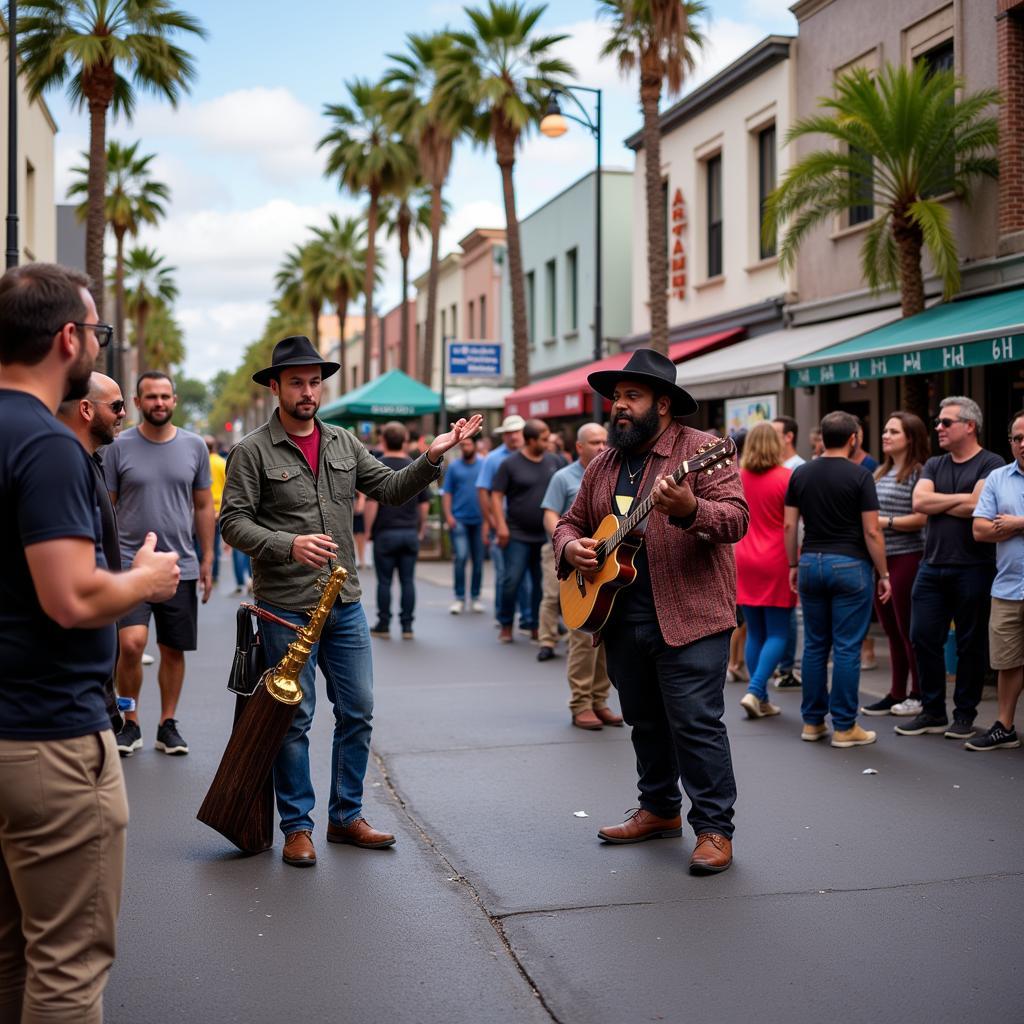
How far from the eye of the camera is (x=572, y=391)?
2153 centimetres

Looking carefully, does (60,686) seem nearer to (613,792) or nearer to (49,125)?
(613,792)

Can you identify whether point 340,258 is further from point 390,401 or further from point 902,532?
point 902,532

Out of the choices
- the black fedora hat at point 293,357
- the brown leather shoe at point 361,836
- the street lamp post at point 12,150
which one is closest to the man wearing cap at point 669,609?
the brown leather shoe at point 361,836

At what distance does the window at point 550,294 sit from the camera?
106ft

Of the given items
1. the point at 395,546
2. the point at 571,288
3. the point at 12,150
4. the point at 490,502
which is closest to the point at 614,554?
the point at 395,546

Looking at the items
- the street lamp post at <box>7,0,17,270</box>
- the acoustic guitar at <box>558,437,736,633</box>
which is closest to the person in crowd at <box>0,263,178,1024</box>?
the acoustic guitar at <box>558,437,736,633</box>

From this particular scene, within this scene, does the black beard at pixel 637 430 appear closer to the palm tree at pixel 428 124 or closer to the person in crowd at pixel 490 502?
the person in crowd at pixel 490 502

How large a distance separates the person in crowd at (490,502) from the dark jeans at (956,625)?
209 inches

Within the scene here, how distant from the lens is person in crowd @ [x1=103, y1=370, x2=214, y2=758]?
7.23 m

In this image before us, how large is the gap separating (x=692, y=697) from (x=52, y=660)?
2969 millimetres

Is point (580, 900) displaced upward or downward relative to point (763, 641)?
downward

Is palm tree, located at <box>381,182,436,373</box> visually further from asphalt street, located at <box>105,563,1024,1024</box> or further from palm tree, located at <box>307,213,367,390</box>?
asphalt street, located at <box>105,563,1024,1024</box>

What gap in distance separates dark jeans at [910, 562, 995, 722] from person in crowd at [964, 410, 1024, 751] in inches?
10.8

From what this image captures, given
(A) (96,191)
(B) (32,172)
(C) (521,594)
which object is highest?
(B) (32,172)
